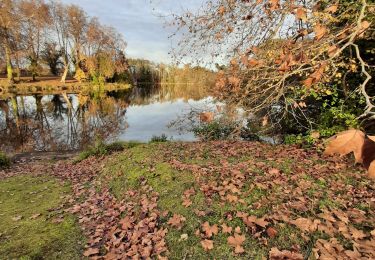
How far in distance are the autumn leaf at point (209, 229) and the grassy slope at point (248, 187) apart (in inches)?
3.5

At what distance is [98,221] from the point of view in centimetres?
618

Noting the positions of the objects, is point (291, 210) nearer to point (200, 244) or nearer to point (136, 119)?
point (200, 244)

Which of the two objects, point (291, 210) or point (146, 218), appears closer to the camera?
point (291, 210)

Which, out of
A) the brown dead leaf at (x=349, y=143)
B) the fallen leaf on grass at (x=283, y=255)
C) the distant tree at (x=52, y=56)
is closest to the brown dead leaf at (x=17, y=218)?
the fallen leaf on grass at (x=283, y=255)

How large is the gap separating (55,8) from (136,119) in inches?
1478

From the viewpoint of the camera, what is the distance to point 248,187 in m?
6.14

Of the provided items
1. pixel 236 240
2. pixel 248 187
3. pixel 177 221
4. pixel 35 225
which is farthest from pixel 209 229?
pixel 35 225

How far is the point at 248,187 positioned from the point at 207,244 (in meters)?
1.92

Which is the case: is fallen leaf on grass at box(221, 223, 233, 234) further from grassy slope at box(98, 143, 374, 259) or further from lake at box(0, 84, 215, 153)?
lake at box(0, 84, 215, 153)

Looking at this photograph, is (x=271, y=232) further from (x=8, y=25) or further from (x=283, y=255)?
(x=8, y=25)

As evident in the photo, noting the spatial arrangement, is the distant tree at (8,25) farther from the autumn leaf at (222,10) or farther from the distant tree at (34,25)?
the autumn leaf at (222,10)

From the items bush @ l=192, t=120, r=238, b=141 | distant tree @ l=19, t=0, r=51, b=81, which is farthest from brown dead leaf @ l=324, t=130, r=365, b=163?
distant tree @ l=19, t=0, r=51, b=81

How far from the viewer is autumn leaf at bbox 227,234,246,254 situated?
4.31 metres

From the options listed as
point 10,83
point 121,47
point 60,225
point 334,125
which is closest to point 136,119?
point 334,125
